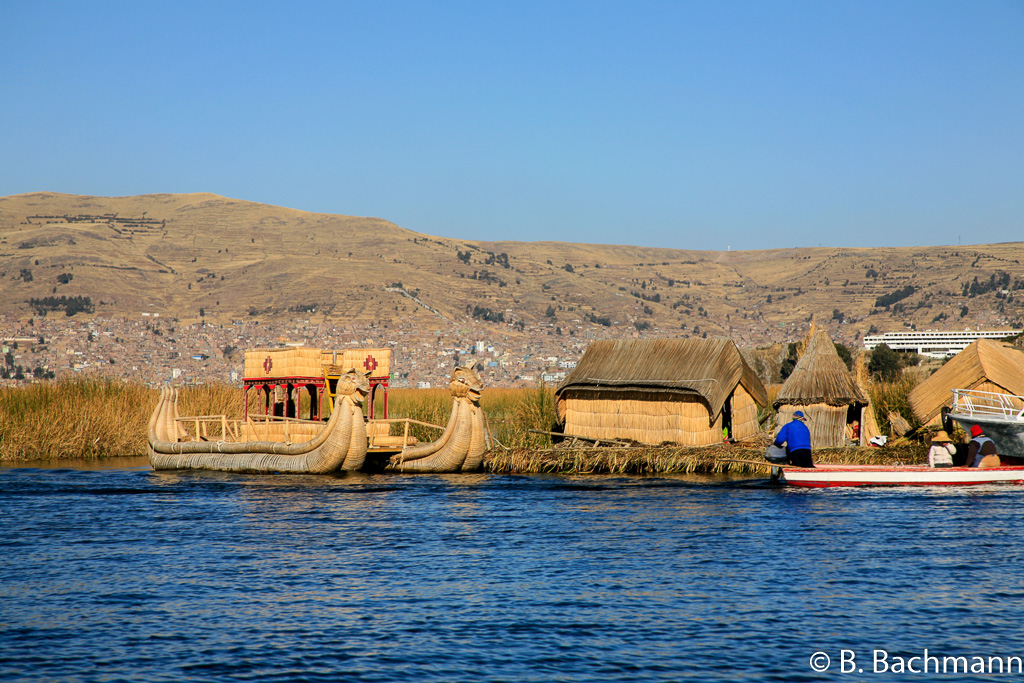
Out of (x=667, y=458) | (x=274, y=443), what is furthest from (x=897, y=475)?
(x=274, y=443)

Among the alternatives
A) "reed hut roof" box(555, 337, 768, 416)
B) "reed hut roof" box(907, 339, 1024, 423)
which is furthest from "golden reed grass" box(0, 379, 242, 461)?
"reed hut roof" box(907, 339, 1024, 423)

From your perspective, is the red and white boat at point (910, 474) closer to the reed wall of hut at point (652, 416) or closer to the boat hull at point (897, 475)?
the boat hull at point (897, 475)

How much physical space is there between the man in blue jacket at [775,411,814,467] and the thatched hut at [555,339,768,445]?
460 cm

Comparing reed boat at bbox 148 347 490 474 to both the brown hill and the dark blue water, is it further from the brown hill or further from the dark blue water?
the brown hill

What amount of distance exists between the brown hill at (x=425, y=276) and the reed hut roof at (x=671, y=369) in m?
81.9

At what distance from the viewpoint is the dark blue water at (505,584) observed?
39.2 feet

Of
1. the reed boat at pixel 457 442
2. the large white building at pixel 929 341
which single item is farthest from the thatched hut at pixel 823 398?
the large white building at pixel 929 341

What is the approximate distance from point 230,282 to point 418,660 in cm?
12203

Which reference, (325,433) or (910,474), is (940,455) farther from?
(325,433)

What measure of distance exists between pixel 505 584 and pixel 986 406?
18.0 meters

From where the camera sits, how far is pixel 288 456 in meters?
30.2

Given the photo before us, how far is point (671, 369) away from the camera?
3244 centimetres

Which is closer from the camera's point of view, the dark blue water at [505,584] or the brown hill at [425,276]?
the dark blue water at [505,584]

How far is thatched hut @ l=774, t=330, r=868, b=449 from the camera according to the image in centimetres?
3002
